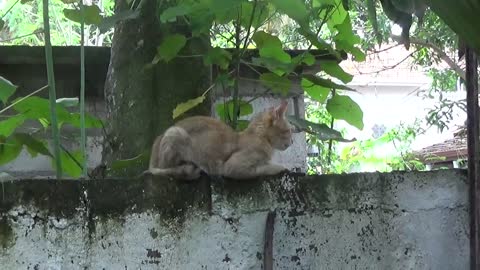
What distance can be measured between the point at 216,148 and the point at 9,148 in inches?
37.8

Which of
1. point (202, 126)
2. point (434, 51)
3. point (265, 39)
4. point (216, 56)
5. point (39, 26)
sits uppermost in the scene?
point (39, 26)

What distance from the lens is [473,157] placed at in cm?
272

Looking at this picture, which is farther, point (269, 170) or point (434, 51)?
point (434, 51)

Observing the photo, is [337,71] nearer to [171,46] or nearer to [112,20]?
[171,46]

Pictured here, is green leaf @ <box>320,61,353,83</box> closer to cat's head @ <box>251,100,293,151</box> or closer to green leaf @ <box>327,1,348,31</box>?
green leaf @ <box>327,1,348,31</box>

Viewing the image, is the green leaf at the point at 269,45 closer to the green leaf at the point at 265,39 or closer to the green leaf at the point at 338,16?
the green leaf at the point at 265,39

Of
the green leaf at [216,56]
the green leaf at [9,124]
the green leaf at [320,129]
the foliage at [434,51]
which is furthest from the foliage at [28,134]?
the foliage at [434,51]

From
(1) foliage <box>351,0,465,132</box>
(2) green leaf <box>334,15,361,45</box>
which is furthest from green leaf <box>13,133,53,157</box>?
(1) foliage <box>351,0,465,132</box>

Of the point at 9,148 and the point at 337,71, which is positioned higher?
the point at 337,71

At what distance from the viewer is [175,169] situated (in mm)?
2766

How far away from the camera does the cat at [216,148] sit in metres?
2.81

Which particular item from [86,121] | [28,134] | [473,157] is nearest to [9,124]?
[28,134]

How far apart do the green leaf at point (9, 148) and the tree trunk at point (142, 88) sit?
0.45 metres

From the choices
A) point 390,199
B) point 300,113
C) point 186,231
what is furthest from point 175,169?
point 300,113
